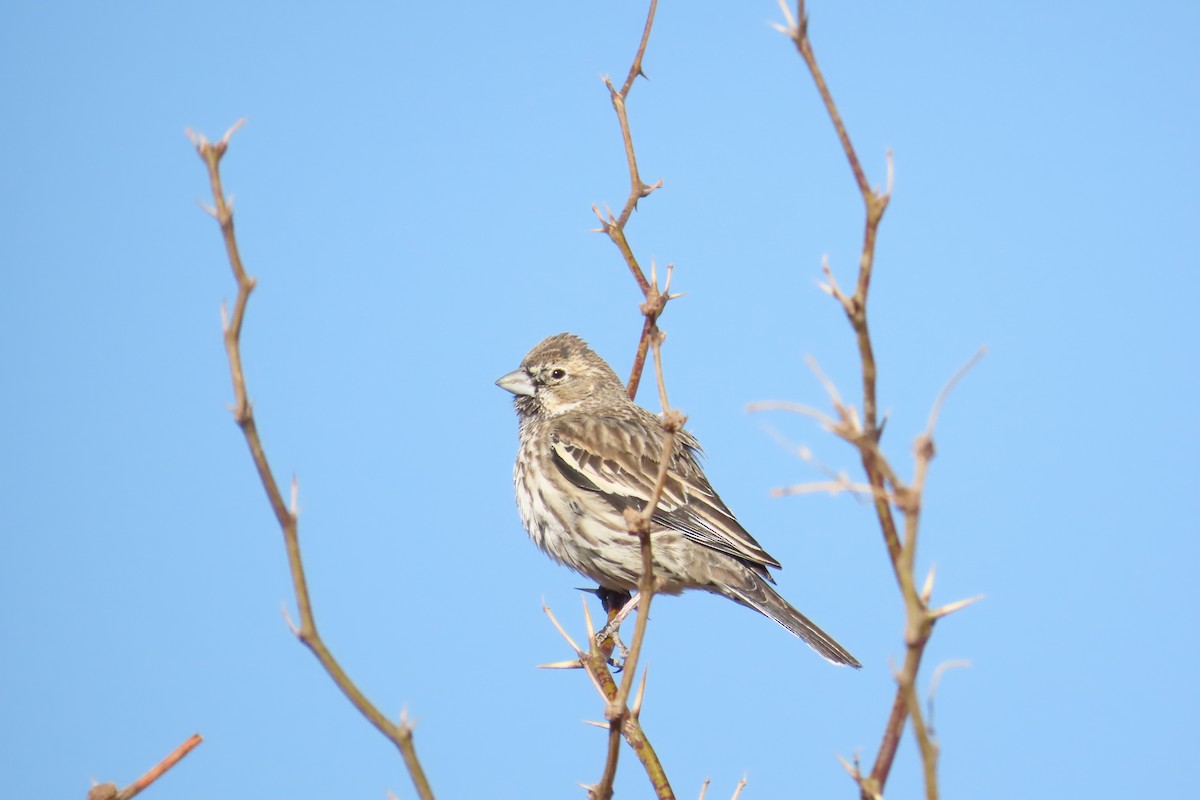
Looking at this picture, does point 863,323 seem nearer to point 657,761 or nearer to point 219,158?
point 219,158

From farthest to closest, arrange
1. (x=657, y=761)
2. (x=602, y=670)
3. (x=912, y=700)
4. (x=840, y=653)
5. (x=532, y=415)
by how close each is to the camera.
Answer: (x=532, y=415) < (x=840, y=653) < (x=602, y=670) < (x=657, y=761) < (x=912, y=700)

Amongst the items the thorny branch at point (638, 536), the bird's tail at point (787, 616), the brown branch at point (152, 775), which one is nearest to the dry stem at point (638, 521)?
the thorny branch at point (638, 536)

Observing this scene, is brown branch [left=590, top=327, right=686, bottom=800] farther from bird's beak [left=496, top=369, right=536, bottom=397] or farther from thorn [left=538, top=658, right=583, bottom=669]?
bird's beak [left=496, top=369, right=536, bottom=397]

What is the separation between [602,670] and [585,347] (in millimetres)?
4262

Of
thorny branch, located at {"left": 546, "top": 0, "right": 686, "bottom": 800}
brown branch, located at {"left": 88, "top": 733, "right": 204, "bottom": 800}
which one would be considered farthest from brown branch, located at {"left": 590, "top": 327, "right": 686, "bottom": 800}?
brown branch, located at {"left": 88, "top": 733, "right": 204, "bottom": 800}

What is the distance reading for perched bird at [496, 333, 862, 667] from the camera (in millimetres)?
6426

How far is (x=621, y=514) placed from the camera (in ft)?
20.0

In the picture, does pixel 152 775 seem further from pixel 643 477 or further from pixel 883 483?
pixel 643 477

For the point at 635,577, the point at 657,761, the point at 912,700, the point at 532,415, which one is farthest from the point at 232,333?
the point at 532,415

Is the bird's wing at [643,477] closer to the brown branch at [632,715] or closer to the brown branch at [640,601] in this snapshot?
the brown branch at [632,715]

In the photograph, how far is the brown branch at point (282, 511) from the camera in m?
1.98

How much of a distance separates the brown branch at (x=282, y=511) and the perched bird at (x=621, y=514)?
13.1 ft

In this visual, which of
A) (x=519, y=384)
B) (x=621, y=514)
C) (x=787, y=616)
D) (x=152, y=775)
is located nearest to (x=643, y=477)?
(x=621, y=514)

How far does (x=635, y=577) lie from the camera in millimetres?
6379
